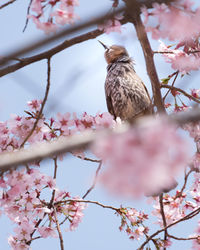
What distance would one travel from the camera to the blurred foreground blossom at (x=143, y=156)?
3.35ft

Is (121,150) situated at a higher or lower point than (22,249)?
lower

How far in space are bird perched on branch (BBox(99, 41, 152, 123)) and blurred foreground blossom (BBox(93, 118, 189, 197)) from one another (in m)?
2.86

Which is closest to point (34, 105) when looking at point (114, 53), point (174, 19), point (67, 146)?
point (174, 19)

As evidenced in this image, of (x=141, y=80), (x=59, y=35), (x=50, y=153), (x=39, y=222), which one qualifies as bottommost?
(x=50, y=153)

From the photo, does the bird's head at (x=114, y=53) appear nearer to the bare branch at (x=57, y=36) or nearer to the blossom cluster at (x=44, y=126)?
the blossom cluster at (x=44, y=126)

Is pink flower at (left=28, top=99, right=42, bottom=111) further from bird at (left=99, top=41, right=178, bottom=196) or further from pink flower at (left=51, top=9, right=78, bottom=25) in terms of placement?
bird at (left=99, top=41, right=178, bottom=196)

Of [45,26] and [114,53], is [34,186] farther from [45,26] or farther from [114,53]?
[114,53]

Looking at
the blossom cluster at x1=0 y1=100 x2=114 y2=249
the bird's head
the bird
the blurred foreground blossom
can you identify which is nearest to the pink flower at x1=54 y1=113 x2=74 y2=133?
the blossom cluster at x1=0 y1=100 x2=114 y2=249

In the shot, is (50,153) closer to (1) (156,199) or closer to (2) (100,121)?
(2) (100,121)

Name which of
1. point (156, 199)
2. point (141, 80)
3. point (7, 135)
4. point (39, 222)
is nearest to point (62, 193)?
point (39, 222)

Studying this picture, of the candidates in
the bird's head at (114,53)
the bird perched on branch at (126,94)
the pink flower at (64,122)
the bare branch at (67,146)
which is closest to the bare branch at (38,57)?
the pink flower at (64,122)

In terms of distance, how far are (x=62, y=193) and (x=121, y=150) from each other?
6.81 feet

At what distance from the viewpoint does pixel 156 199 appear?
3611 mm

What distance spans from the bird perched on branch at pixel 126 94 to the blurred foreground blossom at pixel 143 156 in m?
2.86
